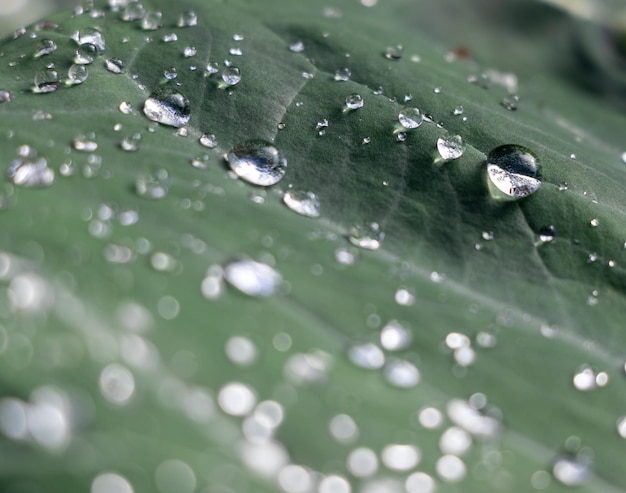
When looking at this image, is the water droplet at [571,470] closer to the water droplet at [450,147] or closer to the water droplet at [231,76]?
the water droplet at [450,147]

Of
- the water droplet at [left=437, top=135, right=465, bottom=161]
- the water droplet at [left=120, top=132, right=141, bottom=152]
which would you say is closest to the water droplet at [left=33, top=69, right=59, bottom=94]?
the water droplet at [left=120, top=132, right=141, bottom=152]

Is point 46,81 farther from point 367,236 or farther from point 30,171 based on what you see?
point 367,236

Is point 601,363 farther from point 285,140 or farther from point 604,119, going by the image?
point 604,119

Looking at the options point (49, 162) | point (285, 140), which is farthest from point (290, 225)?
point (49, 162)

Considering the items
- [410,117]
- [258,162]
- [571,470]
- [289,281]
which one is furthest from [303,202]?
[571,470]

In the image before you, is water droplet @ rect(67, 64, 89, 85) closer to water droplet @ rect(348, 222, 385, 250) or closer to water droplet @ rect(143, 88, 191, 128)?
water droplet @ rect(143, 88, 191, 128)
